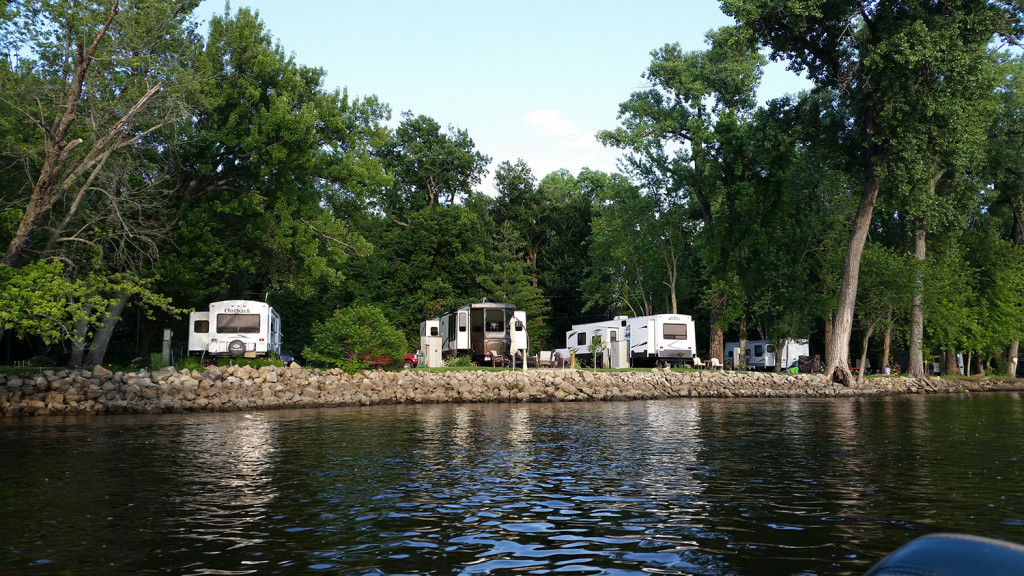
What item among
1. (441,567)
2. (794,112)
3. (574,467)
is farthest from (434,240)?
(441,567)

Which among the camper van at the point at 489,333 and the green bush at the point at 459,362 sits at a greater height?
the camper van at the point at 489,333

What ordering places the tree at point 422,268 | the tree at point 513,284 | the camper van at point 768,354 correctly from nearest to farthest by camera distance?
the camper van at point 768,354, the tree at point 422,268, the tree at point 513,284

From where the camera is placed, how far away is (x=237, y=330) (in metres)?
35.8

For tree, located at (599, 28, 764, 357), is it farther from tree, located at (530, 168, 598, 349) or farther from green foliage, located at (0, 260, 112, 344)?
green foliage, located at (0, 260, 112, 344)

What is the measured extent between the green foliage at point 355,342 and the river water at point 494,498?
1377 centimetres

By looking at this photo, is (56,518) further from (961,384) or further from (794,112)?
(961,384)

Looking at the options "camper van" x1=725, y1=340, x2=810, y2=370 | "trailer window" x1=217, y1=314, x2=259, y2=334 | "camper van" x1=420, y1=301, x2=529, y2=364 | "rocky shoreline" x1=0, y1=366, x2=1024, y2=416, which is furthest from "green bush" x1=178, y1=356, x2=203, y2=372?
"camper van" x1=725, y1=340, x2=810, y2=370

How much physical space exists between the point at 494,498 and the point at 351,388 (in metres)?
21.4

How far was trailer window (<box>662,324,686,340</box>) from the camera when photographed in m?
44.2

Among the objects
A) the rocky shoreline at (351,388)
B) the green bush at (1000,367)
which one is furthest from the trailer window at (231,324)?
the green bush at (1000,367)

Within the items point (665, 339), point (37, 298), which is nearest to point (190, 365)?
point (37, 298)

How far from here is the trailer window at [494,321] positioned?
41.6 metres

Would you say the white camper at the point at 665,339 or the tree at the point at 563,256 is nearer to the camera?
the white camper at the point at 665,339

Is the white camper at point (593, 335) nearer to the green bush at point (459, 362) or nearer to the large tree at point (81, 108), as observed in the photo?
the green bush at point (459, 362)
